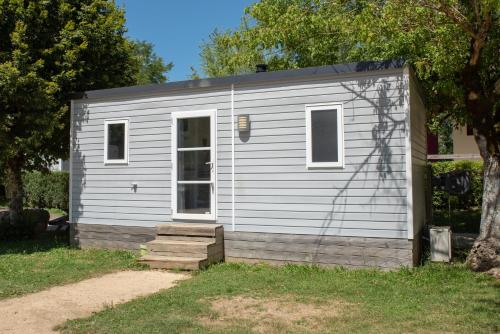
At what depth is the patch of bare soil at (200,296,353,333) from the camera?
182 inches

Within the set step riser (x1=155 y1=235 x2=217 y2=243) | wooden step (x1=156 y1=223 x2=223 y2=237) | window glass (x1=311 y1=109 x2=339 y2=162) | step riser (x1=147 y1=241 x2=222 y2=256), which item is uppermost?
window glass (x1=311 y1=109 x2=339 y2=162)

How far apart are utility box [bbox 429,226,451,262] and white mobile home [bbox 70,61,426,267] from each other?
0.27 m

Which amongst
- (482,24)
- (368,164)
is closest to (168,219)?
(368,164)

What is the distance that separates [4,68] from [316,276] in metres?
6.66

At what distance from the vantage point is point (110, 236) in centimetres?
897

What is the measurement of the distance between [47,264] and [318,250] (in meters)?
4.45

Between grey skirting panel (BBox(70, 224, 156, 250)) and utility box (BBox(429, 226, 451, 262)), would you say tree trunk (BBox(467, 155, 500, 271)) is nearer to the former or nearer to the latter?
utility box (BBox(429, 226, 451, 262))

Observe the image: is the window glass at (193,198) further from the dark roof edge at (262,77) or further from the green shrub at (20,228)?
the green shrub at (20,228)

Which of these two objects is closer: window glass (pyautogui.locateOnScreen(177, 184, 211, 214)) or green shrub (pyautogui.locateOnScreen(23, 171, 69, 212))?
window glass (pyautogui.locateOnScreen(177, 184, 211, 214))

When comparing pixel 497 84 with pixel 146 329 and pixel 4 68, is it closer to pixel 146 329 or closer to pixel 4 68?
pixel 146 329

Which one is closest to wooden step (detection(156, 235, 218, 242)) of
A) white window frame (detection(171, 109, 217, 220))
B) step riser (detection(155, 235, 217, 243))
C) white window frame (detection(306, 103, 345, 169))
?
step riser (detection(155, 235, 217, 243))

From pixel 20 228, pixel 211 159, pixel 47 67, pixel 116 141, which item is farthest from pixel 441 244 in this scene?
pixel 20 228

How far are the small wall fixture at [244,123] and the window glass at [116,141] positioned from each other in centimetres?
250

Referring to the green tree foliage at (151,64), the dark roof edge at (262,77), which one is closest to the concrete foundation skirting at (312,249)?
the dark roof edge at (262,77)
